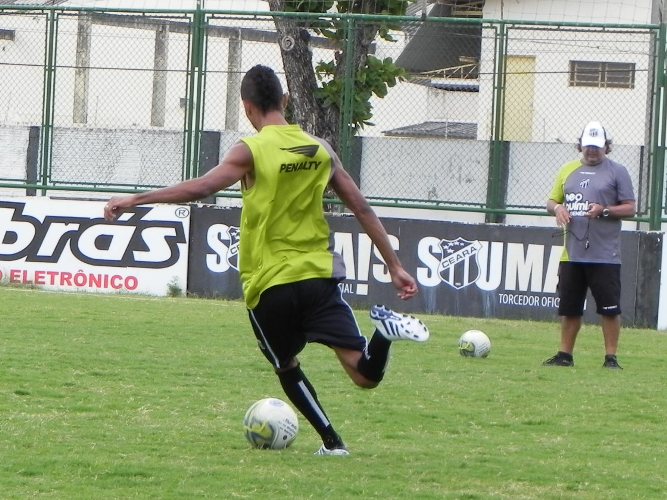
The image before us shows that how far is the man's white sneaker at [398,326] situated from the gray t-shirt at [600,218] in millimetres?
5553

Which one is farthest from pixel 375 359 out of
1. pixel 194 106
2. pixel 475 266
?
pixel 194 106

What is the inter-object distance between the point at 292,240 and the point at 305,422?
6.57 ft

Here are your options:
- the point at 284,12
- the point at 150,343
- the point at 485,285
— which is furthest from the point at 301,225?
the point at 284,12

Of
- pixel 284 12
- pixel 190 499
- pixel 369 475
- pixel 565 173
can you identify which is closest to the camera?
pixel 190 499

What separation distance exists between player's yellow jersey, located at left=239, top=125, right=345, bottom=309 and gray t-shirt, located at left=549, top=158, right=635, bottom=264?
210 inches

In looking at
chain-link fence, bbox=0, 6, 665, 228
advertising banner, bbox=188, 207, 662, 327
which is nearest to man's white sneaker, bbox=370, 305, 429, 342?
advertising banner, bbox=188, 207, 662, 327

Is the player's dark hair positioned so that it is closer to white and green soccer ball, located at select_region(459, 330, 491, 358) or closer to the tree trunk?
white and green soccer ball, located at select_region(459, 330, 491, 358)

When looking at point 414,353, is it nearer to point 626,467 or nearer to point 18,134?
point 626,467

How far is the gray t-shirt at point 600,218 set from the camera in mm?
11719

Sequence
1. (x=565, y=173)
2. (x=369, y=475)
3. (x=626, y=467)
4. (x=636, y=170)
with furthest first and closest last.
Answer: (x=636, y=170), (x=565, y=173), (x=626, y=467), (x=369, y=475)

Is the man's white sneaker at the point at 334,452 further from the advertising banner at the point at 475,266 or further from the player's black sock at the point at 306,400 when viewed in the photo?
the advertising banner at the point at 475,266

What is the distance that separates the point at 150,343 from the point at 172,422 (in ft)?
13.6

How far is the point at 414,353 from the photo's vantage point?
40.6 ft

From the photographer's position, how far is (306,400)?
23.1ft
